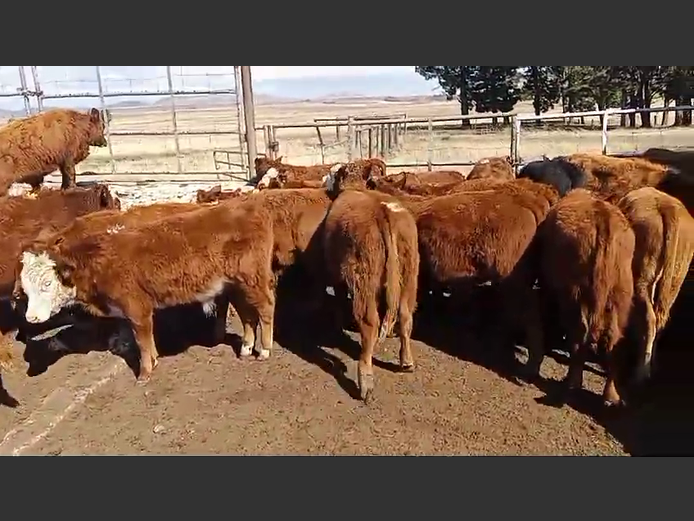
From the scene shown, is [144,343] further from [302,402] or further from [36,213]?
[36,213]

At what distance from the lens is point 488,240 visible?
5.63 meters

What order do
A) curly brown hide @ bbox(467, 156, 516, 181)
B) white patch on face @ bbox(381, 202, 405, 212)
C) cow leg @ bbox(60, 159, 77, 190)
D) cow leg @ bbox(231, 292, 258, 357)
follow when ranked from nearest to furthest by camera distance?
white patch on face @ bbox(381, 202, 405, 212) < cow leg @ bbox(231, 292, 258, 357) < curly brown hide @ bbox(467, 156, 516, 181) < cow leg @ bbox(60, 159, 77, 190)

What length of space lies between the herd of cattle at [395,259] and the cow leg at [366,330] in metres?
Answer: 0.01

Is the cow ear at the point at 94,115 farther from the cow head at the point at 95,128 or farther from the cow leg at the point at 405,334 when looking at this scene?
the cow leg at the point at 405,334

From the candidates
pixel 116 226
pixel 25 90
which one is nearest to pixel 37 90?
pixel 25 90

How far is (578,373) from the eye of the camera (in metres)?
5.09

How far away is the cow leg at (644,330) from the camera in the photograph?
16.6 ft

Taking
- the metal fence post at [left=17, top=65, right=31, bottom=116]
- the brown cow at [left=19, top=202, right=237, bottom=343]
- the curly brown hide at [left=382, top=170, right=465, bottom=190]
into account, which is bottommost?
the brown cow at [left=19, top=202, right=237, bottom=343]

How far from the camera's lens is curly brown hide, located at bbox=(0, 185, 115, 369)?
246 inches

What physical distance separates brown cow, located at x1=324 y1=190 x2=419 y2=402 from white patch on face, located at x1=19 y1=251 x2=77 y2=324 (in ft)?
8.30

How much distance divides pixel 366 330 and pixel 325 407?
727 millimetres

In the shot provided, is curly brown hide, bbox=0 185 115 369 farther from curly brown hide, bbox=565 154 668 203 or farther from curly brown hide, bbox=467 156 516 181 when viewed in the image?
curly brown hide, bbox=565 154 668 203

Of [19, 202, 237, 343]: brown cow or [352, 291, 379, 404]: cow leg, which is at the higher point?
[19, 202, 237, 343]: brown cow

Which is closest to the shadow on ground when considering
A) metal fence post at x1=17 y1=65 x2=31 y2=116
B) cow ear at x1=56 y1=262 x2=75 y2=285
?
cow ear at x1=56 y1=262 x2=75 y2=285
